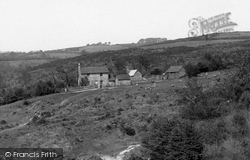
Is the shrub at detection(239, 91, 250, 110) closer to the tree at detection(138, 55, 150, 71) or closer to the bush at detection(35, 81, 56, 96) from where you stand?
the bush at detection(35, 81, 56, 96)

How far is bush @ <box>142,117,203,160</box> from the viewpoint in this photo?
505 inches

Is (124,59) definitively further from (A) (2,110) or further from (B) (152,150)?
(B) (152,150)

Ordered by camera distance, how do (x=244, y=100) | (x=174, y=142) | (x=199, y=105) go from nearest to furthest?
(x=174, y=142) < (x=244, y=100) < (x=199, y=105)

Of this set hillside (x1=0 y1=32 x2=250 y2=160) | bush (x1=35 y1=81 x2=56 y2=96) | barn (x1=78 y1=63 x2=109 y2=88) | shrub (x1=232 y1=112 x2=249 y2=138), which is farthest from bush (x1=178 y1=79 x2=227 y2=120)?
barn (x1=78 y1=63 x2=109 y2=88)

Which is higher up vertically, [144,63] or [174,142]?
[144,63]

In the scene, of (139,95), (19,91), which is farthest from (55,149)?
(19,91)

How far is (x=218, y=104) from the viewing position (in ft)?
69.6

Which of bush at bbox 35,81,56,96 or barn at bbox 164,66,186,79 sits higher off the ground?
barn at bbox 164,66,186,79

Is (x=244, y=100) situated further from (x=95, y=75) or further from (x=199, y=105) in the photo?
(x=95, y=75)

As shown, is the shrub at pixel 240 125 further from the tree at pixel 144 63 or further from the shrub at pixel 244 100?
the tree at pixel 144 63

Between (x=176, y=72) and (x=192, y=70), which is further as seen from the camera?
(x=176, y=72)

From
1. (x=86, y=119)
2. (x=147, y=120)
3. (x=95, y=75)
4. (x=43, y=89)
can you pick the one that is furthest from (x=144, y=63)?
(x=147, y=120)

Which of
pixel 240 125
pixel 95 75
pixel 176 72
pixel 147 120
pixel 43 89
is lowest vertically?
pixel 43 89

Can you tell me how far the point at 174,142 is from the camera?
514 inches
